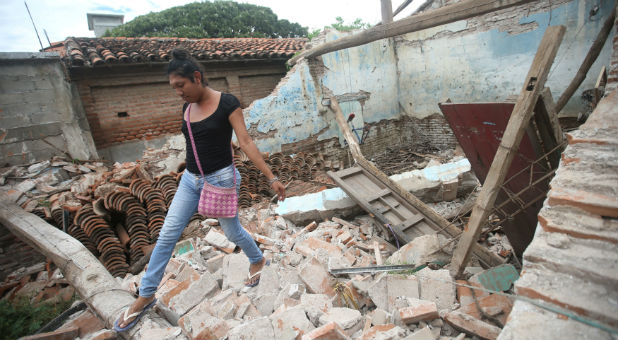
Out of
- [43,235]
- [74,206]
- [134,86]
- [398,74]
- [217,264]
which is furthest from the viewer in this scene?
[398,74]

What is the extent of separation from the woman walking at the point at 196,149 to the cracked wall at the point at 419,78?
5.12 meters

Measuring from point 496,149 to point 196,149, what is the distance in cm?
292

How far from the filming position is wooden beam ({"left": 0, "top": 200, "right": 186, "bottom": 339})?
237cm

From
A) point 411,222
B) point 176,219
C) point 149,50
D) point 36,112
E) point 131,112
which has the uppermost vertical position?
point 149,50

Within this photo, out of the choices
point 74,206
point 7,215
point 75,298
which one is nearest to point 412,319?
point 75,298

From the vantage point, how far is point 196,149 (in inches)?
88.5

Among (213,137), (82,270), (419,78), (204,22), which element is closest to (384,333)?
(213,137)

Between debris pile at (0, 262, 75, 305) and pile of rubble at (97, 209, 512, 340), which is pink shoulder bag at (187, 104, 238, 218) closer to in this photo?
pile of rubble at (97, 209, 512, 340)

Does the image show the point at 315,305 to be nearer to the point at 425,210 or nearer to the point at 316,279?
the point at 316,279

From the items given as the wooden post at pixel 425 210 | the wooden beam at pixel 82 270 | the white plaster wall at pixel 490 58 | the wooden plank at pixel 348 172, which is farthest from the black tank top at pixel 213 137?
the white plaster wall at pixel 490 58

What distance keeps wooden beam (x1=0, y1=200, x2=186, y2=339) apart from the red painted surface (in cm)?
332

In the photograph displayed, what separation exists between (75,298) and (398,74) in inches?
395

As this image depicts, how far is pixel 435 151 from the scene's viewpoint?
9.59m

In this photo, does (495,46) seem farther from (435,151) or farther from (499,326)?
(499,326)
